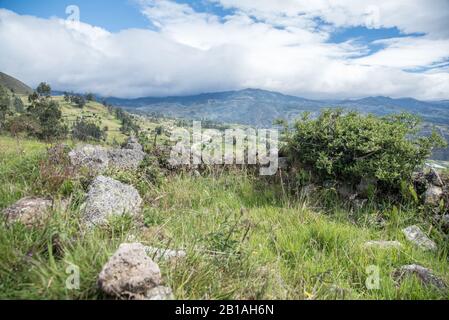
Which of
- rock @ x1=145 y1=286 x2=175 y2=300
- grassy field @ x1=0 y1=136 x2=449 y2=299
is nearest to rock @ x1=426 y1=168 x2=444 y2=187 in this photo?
grassy field @ x1=0 y1=136 x2=449 y2=299

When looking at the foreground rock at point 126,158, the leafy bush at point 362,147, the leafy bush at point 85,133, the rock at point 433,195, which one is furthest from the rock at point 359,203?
the leafy bush at point 85,133

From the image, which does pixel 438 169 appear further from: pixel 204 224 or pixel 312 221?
pixel 204 224

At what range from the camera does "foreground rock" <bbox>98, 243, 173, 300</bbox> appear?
2.51 m

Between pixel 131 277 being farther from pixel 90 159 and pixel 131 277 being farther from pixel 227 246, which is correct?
pixel 90 159

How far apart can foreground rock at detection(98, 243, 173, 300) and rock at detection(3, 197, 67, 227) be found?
1605 millimetres

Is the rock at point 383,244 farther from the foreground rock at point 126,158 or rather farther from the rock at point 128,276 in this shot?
the foreground rock at point 126,158

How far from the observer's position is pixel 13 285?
274 cm

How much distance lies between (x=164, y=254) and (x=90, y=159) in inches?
183

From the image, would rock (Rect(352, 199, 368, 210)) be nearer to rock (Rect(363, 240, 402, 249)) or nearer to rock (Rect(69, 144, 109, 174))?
rock (Rect(363, 240, 402, 249))

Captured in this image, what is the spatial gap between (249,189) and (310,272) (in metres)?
3.18

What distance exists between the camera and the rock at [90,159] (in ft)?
20.9
